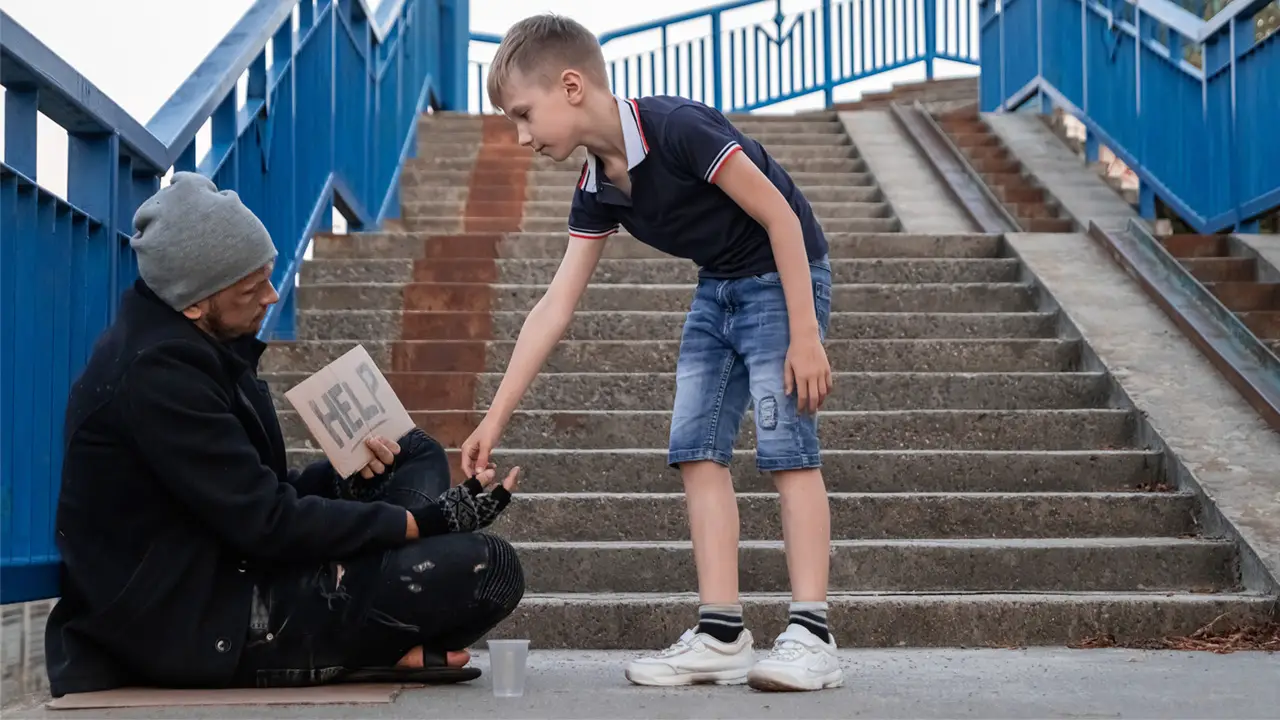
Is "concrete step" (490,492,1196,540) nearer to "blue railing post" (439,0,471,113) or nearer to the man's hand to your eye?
the man's hand

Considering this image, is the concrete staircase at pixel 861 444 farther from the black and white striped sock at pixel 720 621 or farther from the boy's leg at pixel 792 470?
the boy's leg at pixel 792 470

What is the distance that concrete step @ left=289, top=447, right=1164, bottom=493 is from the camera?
466cm

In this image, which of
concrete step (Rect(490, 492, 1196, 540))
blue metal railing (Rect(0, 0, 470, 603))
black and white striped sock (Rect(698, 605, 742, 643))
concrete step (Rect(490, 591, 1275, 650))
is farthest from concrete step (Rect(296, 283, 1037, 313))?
black and white striped sock (Rect(698, 605, 742, 643))

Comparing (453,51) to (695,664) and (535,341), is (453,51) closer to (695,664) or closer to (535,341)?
(535,341)

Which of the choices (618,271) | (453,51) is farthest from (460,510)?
(453,51)

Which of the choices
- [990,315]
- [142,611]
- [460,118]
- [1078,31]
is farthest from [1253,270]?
[460,118]

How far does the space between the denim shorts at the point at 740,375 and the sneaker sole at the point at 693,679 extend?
0.43 metres

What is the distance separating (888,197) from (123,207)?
5077 millimetres

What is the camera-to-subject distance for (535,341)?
3.19 meters

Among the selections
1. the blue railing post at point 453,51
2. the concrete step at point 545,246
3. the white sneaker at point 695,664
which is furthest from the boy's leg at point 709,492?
the blue railing post at point 453,51

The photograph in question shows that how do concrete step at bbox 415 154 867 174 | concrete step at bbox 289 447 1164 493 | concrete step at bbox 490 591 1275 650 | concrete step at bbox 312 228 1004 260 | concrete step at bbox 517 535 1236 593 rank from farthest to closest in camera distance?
1. concrete step at bbox 415 154 867 174
2. concrete step at bbox 312 228 1004 260
3. concrete step at bbox 289 447 1164 493
4. concrete step at bbox 517 535 1236 593
5. concrete step at bbox 490 591 1275 650

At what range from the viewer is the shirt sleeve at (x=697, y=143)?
2.96 metres

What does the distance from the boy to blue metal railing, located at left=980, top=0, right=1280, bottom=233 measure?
423 cm

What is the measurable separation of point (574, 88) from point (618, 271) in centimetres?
346
